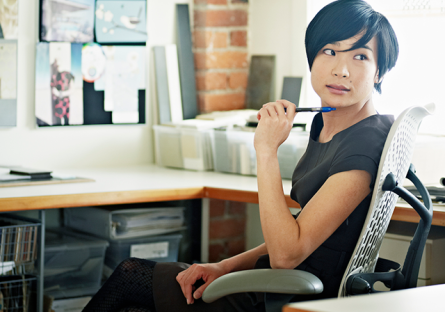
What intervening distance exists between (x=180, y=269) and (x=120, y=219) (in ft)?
2.20

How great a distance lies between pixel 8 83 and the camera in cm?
217

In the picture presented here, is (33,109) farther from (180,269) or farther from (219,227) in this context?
(180,269)

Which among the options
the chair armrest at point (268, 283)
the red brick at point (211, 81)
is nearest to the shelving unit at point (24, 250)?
the chair armrest at point (268, 283)

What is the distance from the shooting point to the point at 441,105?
6.43ft

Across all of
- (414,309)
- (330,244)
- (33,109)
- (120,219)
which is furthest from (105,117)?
(414,309)

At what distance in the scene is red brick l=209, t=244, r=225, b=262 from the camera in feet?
7.57

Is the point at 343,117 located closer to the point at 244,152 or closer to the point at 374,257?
the point at 374,257

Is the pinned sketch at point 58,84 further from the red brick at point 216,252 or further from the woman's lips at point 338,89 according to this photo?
the woman's lips at point 338,89

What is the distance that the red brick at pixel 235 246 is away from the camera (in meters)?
2.38

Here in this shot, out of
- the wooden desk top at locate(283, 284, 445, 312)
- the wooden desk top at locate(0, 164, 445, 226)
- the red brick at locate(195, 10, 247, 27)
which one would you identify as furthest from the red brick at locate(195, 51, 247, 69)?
the wooden desk top at locate(283, 284, 445, 312)

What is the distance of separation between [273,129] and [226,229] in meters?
1.22

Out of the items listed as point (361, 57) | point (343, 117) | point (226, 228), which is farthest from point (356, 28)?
Result: point (226, 228)

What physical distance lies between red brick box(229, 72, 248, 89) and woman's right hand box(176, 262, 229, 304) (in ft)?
4.40

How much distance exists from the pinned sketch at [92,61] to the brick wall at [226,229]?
0.73 m
